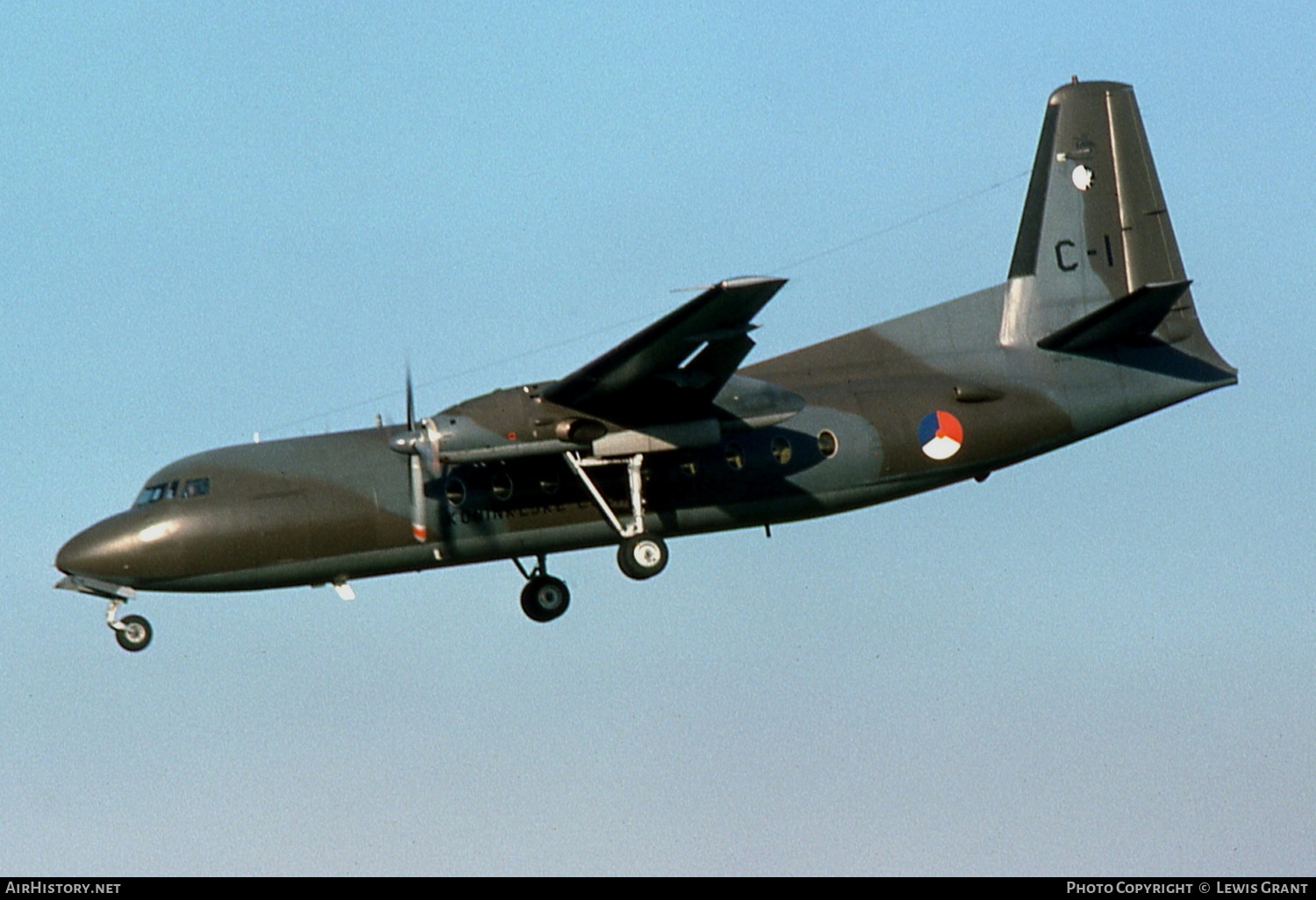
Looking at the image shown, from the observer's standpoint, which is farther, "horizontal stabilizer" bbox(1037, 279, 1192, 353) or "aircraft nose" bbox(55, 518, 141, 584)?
"horizontal stabilizer" bbox(1037, 279, 1192, 353)

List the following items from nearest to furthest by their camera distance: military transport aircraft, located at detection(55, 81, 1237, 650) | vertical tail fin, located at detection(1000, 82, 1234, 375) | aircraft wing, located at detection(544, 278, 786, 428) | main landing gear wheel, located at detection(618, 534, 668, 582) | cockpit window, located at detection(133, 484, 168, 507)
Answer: aircraft wing, located at detection(544, 278, 786, 428) < military transport aircraft, located at detection(55, 81, 1237, 650) < cockpit window, located at detection(133, 484, 168, 507) < main landing gear wheel, located at detection(618, 534, 668, 582) < vertical tail fin, located at detection(1000, 82, 1234, 375)

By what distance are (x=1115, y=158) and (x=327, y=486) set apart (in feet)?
40.3

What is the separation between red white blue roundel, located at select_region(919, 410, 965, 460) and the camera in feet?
82.8

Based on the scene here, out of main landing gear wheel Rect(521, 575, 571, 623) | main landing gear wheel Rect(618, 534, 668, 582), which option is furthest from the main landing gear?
main landing gear wheel Rect(521, 575, 571, 623)

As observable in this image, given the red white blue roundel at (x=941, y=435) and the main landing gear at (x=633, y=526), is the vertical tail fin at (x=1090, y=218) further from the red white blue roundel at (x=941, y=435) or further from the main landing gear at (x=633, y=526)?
the main landing gear at (x=633, y=526)

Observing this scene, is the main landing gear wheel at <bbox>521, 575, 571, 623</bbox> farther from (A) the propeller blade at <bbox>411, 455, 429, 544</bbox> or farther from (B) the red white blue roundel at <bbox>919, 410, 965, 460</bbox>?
(B) the red white blue roundel at <bbox>919, 410, 965, 460</bbox>

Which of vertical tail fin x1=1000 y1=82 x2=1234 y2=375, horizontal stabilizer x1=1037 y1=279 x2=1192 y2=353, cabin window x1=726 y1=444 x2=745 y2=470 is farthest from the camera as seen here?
vertical tail fin x1=1000 y1=82 x2=1234 y2=375

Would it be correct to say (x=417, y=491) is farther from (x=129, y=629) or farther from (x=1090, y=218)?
(x=1090, y=218)

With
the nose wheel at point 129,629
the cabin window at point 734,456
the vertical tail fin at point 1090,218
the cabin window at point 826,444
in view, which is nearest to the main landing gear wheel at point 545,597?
the cabin window at point 734,456

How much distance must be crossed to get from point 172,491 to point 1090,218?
13365 millimetres

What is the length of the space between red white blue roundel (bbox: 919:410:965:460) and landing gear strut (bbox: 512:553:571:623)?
5270 millimetres

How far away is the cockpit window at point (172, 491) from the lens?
23.9 m

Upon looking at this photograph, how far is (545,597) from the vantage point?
2602cm
